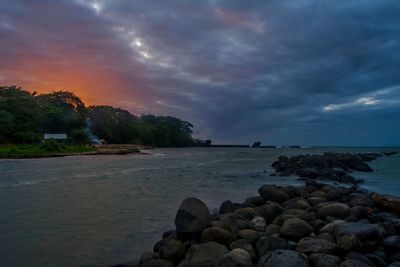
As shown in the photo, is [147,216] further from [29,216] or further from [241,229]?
[241,229]

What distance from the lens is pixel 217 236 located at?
6121 millimetres

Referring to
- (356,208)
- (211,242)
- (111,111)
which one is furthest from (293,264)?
(111,111)

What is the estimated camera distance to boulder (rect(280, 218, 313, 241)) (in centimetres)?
643

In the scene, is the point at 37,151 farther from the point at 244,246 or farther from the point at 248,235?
the point at 244,246

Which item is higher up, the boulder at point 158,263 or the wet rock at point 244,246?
the wet rock at point 244,246

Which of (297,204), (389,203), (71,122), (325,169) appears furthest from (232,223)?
(71,122)

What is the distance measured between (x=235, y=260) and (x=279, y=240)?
3.43ft

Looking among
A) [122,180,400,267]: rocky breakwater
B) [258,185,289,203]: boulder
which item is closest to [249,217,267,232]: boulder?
[122,180,400,267]: rocky breakwater

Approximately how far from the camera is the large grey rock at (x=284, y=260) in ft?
15.0

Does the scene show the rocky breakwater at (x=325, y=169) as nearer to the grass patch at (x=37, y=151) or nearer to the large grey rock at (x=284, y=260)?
the large grey rock at (x=284, y=260)

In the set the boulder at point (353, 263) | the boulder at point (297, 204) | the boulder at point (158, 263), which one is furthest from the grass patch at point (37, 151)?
the boulder at point (353, 263)

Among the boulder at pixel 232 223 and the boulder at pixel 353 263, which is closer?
the boulder at pixel 353 263

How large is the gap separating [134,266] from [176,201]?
707cm

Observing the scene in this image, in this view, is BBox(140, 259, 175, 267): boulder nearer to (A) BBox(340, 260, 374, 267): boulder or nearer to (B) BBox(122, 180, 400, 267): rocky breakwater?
(B) BBox(122, 180, 400, 267): rocky breakwater
